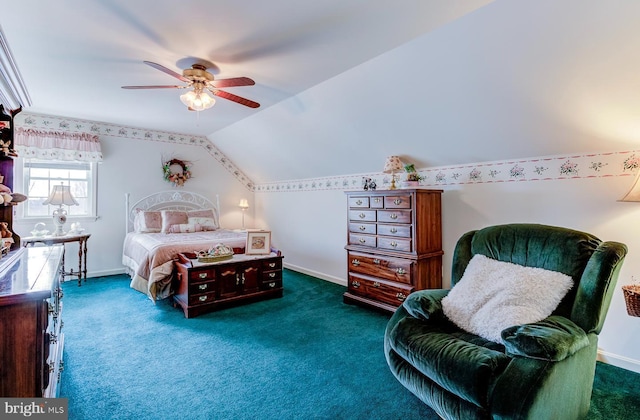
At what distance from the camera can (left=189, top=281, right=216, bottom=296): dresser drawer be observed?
338 cm

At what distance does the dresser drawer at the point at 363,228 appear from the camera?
356 cm

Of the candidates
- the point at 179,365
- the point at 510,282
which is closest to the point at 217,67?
the point at 179,365

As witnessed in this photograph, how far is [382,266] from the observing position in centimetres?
345

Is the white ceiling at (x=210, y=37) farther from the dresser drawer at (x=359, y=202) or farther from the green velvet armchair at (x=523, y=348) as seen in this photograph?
the green velvet armchair at (x=523, y=348)

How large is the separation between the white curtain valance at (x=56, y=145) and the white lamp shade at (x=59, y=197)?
0.61 m

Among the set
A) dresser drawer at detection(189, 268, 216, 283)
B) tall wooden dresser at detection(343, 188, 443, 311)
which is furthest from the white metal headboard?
tall wooden dresser at detection(343, 188, 443, 311)

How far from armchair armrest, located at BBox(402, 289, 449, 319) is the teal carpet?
21.7 inches

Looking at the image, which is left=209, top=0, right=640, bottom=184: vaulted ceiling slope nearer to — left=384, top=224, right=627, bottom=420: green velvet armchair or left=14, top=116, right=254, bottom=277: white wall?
left=384, top=224, right=627, bottom=420: green velvet armchair

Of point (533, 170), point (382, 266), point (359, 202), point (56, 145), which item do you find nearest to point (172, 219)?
point (56, 145)

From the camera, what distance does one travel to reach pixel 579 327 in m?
1.64

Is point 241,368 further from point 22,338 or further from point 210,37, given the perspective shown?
point 210,37

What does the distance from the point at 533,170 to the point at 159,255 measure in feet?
13.2

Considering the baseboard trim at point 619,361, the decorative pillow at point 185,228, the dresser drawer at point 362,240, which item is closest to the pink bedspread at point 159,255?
the decorative pillow at point 185,228

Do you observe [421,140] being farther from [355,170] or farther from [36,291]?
[36,291]
